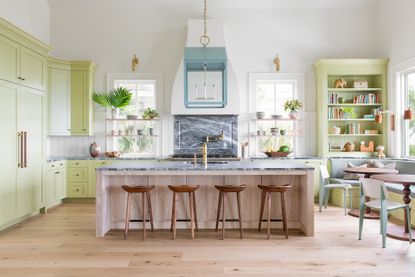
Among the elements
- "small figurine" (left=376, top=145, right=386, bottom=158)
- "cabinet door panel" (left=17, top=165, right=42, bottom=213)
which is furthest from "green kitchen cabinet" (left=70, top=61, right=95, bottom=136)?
"small figurine" (left=376, top=145, right=386, bottom=158)

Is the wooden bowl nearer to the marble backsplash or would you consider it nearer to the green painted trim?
the marble backsplash

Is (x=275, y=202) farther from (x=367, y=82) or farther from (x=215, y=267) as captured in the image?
(x=367, y=82)

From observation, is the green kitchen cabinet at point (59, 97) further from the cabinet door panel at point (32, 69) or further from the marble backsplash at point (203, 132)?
the marble backsplash at point (203, 132)

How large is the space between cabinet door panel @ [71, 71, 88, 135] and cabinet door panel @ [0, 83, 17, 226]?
2.03 m

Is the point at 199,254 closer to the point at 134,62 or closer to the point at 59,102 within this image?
the point at 59,102

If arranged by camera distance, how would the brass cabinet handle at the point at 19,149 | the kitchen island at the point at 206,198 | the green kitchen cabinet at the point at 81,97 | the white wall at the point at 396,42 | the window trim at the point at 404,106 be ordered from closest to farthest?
the kitchen island at the point at 206,198
the brass cabinet handle at the point at 19,149
the white wall at the point at 396,42
the window trim at the point at 404,106
the green kitchen cabinet at the point at 81,97

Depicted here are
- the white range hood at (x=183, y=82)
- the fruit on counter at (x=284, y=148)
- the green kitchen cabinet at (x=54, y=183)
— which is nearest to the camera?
the green kitchen cabinet at (x=54, y=183)

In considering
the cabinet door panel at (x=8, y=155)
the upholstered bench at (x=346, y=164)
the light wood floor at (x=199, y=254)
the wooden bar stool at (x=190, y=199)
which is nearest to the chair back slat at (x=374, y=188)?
the light wood floor at (x=199, y=254)

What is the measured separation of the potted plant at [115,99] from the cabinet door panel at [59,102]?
0.54 meters

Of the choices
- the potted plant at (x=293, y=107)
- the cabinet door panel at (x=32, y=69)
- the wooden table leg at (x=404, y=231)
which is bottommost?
the wooden table leg at (x=404, y=231)

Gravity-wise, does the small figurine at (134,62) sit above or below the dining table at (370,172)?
above

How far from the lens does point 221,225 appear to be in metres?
4.77

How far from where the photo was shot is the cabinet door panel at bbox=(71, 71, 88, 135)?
22.5 feet

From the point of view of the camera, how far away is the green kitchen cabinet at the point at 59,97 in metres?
6.59
